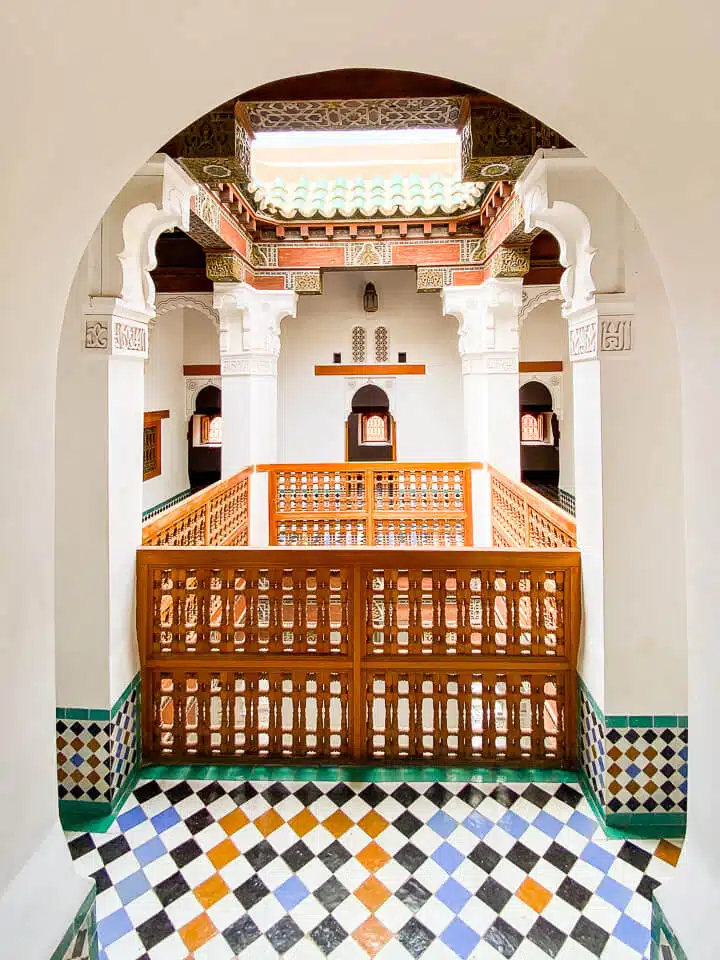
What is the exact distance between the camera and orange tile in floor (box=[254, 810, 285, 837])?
7.70ft

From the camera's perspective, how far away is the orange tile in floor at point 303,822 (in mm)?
2344

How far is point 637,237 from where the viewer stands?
2406 mm

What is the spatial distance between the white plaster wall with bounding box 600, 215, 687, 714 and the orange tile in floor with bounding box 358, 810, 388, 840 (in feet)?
3.05

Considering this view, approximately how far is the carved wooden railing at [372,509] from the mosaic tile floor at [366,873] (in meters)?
3.45

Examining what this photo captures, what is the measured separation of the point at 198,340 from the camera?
9086 mm

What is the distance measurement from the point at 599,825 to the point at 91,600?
6.80 feet

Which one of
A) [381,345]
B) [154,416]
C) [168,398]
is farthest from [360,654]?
[168,398]

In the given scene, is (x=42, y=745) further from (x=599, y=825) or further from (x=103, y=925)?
(x=599, y=825)

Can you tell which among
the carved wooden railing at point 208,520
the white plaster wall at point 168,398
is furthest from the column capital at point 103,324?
the white plaster wall at point 168,398

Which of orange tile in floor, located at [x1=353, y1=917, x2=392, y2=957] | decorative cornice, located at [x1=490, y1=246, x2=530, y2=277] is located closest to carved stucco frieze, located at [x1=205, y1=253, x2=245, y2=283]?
decorative cornice, located at [x1=490, y1=246, x2=530, y2=277]

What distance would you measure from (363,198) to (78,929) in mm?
5634

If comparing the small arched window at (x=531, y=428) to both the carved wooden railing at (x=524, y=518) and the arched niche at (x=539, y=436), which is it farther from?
the carved wooden railing at (x=524, y=518)

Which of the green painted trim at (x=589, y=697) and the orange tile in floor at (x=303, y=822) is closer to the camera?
the orange tile in floor at (x=303, y=822)

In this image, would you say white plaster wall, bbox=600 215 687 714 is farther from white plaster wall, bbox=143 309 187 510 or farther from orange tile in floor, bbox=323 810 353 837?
white plaster wall, bbox=143 309 187 510
